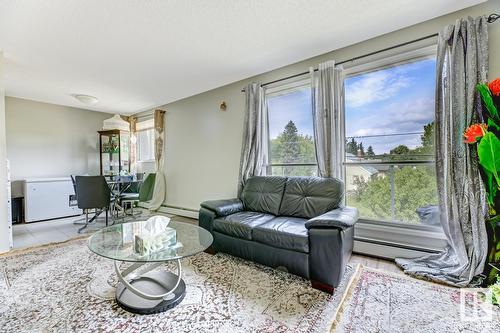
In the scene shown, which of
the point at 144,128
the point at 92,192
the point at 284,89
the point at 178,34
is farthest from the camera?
the point at 144,128

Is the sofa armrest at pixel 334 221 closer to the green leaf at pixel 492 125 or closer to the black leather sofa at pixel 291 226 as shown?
the black leather sofa at pixel 291 226

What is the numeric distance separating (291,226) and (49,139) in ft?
17.7

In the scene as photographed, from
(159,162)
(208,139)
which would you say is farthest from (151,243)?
(159,162)

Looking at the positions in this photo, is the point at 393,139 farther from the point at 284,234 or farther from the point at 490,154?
the point at 284,234

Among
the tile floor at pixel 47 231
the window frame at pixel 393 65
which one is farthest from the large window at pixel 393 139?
the tile floor at pixel 47 231

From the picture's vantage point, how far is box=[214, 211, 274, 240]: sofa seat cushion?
7.79ft

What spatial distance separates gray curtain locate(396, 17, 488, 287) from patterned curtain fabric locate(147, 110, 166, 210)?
4565 millimetres

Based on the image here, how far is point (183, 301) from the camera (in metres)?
1.76

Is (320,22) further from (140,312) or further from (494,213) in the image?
(140,312)

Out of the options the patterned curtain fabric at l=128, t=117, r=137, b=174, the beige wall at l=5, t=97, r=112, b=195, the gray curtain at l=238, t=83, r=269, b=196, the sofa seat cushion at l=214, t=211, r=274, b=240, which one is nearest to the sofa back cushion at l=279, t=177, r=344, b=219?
the sofa seat cushion at l=214, t=211, r=274, b=240

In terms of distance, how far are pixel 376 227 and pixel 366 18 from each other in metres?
2.15

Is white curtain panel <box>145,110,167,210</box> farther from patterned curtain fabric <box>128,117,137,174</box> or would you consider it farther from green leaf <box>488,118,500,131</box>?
green leaf <box>488,118,500,131</box>

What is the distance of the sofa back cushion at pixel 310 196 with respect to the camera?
2.56m

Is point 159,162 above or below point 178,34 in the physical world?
below
